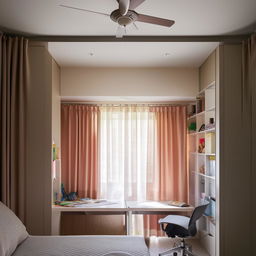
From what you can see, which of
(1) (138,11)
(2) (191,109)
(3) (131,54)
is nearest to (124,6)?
(1) (138,11)

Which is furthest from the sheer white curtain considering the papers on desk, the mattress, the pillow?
the pillow

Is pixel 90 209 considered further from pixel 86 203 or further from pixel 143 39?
pixel 143 39

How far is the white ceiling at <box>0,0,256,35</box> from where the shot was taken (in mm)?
2611

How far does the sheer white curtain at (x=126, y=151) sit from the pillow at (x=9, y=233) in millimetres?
2330

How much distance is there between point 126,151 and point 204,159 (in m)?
1.27

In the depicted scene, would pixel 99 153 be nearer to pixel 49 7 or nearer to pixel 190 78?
pixel 190 78

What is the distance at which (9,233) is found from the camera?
88.7 inches

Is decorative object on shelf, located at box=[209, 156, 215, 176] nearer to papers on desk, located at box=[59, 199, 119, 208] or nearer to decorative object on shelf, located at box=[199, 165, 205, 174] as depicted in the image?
decorative object on shelf, located at box=[199, 165, 205, 174]

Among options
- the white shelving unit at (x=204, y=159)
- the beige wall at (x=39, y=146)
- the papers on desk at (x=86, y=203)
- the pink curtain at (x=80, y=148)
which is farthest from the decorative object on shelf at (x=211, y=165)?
the beige wall at (x=39, y=146)

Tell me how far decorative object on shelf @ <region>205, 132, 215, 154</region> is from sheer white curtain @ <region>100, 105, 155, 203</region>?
1123 millimetres

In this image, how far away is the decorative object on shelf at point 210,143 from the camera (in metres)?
3.76

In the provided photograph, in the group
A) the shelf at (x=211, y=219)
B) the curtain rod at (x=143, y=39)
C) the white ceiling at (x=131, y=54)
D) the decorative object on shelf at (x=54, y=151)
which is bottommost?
the shelf at (x=211, y=219)

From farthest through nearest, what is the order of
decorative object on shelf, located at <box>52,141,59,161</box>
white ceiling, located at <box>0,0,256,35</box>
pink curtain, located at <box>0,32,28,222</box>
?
decorative object on shelf, located at <box>52,141,59,161</box> → pink curtain, located at <box>0,32,28,222</box> → white ceiling, located at <box>0,0,256,35</box>

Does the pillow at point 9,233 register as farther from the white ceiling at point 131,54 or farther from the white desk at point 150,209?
the white ceiling at point 131,54
